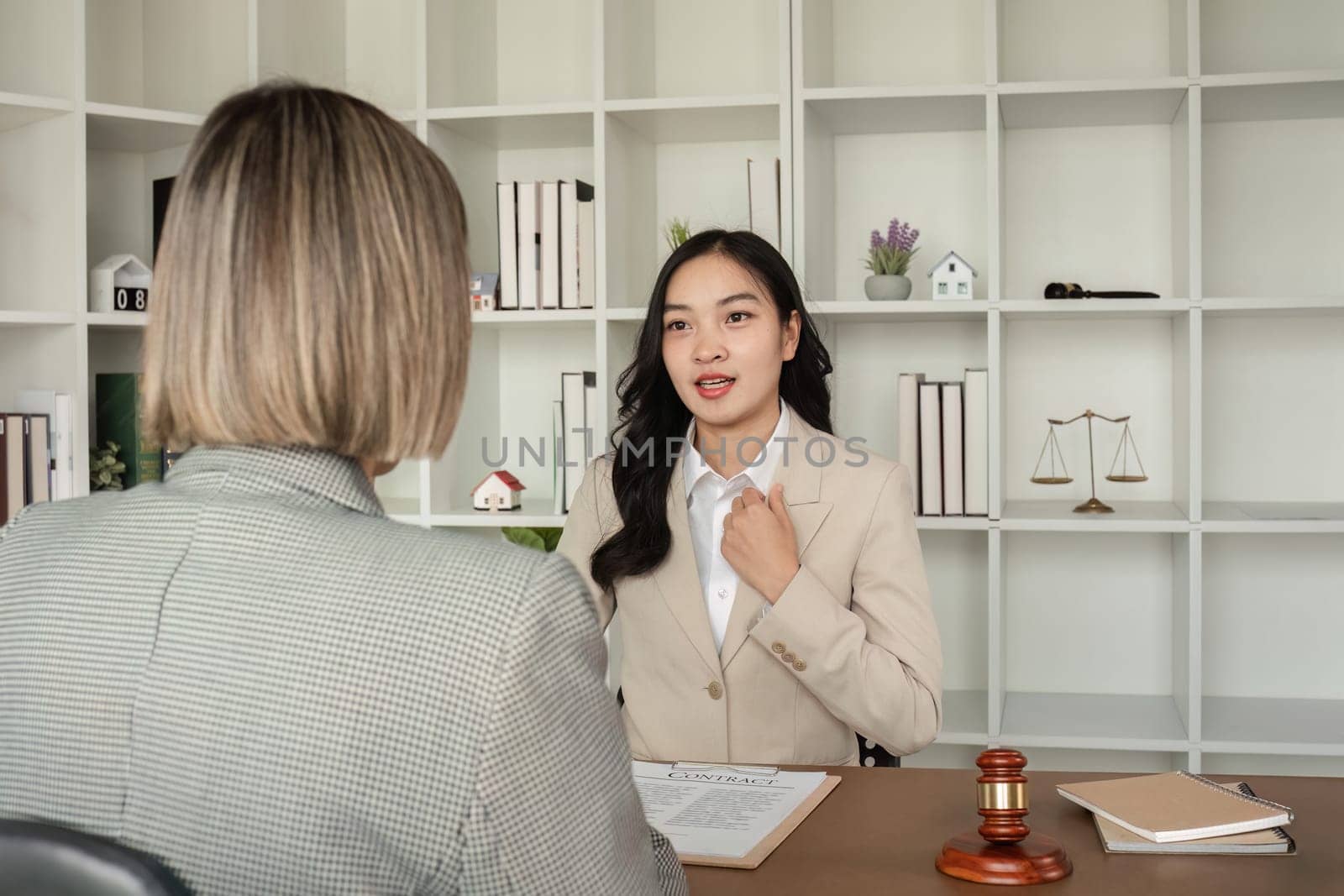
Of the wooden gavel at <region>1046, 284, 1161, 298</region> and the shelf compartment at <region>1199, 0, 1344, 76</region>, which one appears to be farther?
the shelf compartment at <region>1199, 0, 1344, 76</region>

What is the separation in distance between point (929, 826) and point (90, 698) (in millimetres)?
878

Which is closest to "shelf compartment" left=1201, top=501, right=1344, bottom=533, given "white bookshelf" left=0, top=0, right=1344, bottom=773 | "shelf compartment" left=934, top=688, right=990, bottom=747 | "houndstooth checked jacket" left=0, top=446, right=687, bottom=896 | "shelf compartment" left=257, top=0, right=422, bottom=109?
"white bookshelf" left=0, top=0, right=1344, bottom=773

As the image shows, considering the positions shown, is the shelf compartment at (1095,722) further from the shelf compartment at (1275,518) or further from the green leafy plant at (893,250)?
the green leafy plant at (893,250)

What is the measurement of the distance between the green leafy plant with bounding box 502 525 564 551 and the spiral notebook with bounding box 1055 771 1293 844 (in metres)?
1.79

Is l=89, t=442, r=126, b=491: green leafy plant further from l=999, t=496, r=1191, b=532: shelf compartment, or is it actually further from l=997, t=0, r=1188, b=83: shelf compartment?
l=997, t=0, r=1188, b=83: shelf compartment

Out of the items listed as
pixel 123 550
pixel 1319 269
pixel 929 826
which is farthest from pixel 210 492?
pixel 1319 269

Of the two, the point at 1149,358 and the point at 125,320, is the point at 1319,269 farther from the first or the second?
the point at 125,320

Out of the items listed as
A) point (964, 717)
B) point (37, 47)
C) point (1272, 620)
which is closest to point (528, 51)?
point (37, 47)

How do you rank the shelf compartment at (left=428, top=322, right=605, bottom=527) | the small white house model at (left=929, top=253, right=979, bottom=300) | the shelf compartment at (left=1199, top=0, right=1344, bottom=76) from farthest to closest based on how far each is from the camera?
the shelf compartment at (left=428, top=322, right=605, bottom=527) → the shelf compartment at (left=1199, top=0, right=1344, bottom=76) → the small white house model at (left=929, top=253, right=979, bottom=300)

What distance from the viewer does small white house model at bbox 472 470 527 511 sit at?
309 cm

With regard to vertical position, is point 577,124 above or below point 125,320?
above

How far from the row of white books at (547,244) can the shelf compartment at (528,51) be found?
349mm

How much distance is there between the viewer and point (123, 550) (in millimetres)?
822

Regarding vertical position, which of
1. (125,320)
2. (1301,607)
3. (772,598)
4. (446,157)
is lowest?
(1301,607)
